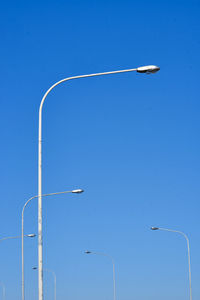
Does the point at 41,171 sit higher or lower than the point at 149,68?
lower

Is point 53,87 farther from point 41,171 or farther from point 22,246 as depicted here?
point 22,246

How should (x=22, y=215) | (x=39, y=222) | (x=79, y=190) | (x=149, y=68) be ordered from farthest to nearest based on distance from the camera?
(x=22, y=215) < (x=79, y=190) < (x=39, y=222) < (x=149, y=68)

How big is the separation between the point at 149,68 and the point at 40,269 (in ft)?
26.2

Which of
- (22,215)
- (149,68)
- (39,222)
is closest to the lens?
(149,68)

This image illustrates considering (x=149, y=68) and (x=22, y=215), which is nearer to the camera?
(x=149, y=68)

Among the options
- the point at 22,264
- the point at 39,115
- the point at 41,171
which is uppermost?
the point at 39,115

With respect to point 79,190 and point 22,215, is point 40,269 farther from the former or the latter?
point 22,215

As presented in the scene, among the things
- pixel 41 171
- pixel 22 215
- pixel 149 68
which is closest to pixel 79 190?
pixel 22 215

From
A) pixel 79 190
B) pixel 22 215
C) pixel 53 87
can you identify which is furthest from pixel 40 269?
pixel 22 215

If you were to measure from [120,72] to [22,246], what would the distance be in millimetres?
26578

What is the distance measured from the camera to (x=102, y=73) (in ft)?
94.4

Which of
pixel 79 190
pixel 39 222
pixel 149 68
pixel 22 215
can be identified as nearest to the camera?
pixel 149 68

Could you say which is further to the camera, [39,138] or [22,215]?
[22,215]

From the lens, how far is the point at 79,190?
138 feet
